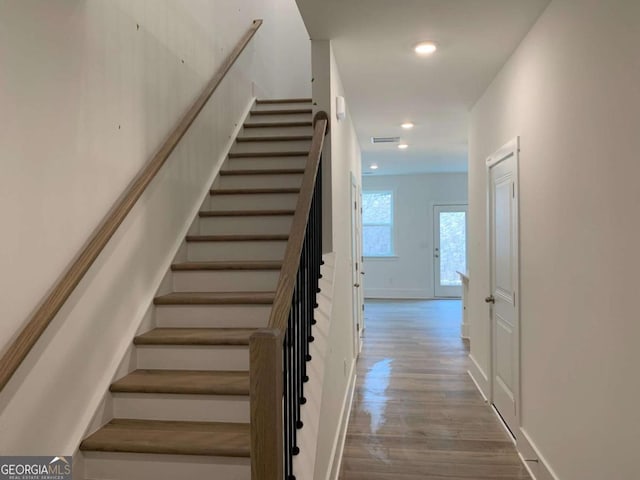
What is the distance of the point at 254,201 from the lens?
11.2 ft

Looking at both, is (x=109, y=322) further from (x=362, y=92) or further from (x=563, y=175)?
(x=362, y=92)

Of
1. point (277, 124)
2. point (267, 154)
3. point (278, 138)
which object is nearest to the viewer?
point (267, 154)

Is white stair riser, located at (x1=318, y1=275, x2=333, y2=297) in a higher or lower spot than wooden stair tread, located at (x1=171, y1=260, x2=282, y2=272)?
lower

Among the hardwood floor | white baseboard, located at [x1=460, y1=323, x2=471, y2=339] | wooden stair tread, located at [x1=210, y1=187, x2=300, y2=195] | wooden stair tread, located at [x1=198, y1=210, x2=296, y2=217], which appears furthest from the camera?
white baseboard, located at [x1=460, y1=323, x2=471, y2=339]

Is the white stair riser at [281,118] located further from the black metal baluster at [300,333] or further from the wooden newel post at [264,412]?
the wooden newel post at [264,412]

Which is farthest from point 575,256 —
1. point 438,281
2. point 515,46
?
point 438,281

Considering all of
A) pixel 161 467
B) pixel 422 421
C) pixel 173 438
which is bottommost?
pixel 422 421

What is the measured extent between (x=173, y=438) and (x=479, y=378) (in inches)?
127

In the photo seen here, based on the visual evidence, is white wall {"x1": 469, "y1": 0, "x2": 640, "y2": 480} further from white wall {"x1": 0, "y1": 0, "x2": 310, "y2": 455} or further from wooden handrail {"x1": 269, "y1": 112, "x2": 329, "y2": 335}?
white wall {"x1": 0, "y1": 0, "x2": 310, "y2": 455}

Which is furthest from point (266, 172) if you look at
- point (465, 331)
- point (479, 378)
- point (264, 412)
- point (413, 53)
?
point (465, 331)

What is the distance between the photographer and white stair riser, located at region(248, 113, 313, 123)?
438 cm

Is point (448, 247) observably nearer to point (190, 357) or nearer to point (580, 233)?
point (580, 233)

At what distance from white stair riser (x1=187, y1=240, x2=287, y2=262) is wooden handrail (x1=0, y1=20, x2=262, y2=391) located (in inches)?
29.1

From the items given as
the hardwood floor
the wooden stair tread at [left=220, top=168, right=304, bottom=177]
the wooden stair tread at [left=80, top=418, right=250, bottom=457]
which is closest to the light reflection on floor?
the hardwood floor
